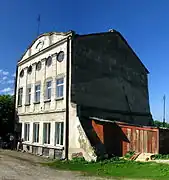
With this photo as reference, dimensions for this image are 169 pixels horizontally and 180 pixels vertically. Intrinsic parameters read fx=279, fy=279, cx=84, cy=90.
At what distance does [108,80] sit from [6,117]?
13.6m

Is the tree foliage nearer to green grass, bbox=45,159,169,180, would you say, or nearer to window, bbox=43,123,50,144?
window, bbox=43,123,50,144

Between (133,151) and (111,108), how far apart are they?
6549 mm

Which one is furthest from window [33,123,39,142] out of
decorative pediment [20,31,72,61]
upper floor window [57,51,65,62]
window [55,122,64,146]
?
decorative pediment [20,31,72,61]

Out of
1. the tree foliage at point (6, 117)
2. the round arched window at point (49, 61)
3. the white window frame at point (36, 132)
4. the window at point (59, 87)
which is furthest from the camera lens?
the tree foliage at point (6, 117)

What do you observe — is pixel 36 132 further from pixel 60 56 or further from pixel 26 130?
pixel 60 56

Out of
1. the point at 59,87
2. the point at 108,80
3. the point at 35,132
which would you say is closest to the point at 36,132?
the point at 35,132

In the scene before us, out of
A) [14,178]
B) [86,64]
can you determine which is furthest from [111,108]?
[14,178]

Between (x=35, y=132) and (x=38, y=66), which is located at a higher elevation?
(x=38, y=66)

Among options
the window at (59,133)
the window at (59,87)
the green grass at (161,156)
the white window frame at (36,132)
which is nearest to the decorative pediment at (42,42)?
the window at (59,87)

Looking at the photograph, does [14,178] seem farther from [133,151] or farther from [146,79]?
[146,79]

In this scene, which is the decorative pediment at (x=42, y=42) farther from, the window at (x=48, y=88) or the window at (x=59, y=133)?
the window at (x=59, y=133)

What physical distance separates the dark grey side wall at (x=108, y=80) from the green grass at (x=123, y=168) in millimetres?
5183

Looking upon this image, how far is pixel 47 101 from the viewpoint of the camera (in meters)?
25.6

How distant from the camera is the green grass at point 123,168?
44.2 ft
